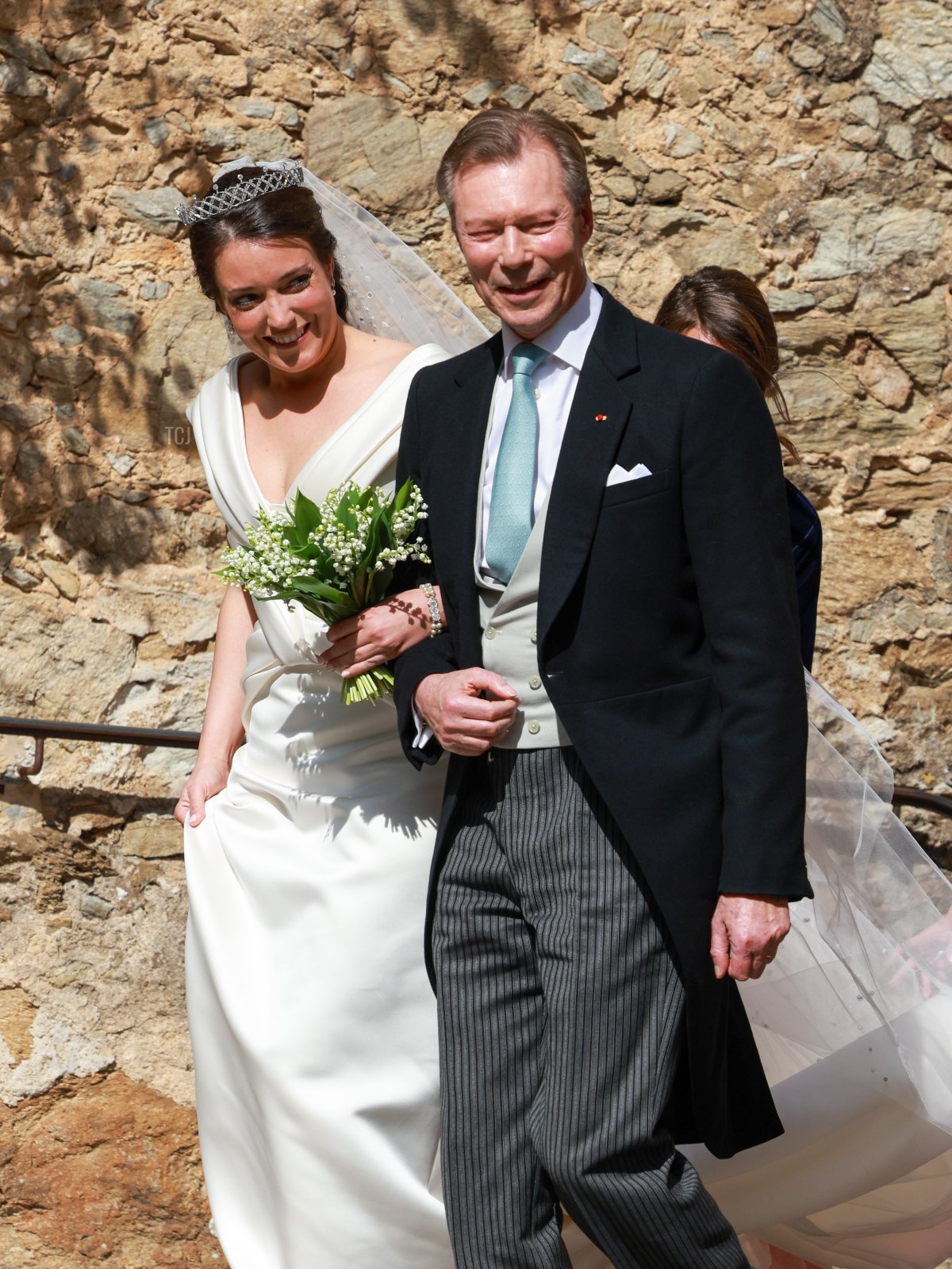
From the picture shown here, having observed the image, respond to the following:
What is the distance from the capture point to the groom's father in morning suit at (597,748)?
2.21m

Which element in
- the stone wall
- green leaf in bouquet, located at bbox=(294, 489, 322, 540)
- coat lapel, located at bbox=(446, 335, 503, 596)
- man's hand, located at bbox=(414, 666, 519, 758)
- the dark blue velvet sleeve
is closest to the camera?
man's hand, located at bbox=(414, 666, 519, 758)

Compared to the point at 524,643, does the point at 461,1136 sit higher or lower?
lower

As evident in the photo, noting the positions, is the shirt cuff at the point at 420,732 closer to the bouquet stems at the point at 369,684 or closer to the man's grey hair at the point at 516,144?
the bouquet stems at the point at 369,684

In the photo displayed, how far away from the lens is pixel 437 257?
4.25 metres

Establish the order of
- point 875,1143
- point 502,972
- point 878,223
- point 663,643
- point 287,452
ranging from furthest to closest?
point 878,223
point 287,452
point 875,1143
point 502,972
point 663,643

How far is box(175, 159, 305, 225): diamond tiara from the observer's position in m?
2.94

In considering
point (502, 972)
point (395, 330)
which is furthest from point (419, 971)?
point (395, 330)

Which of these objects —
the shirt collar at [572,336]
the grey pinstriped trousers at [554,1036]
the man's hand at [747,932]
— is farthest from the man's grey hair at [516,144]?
the man's hand at [747,932]

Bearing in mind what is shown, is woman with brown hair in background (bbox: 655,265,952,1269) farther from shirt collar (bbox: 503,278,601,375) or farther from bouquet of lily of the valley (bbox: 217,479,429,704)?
bouquet of lily of the valley (bbox: 217,479,429,704)

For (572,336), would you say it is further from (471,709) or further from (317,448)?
(317,448)

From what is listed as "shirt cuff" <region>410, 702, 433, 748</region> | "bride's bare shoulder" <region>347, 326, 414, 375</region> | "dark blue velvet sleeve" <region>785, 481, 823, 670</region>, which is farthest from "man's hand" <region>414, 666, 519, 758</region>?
"bride's bare shoulder" <region>347, 326, 414, 375</region>

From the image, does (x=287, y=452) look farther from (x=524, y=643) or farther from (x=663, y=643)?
(x=663, y=643)

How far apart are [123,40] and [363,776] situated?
264cm

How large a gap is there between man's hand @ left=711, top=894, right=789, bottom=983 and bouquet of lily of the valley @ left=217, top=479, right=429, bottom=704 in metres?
0.86
